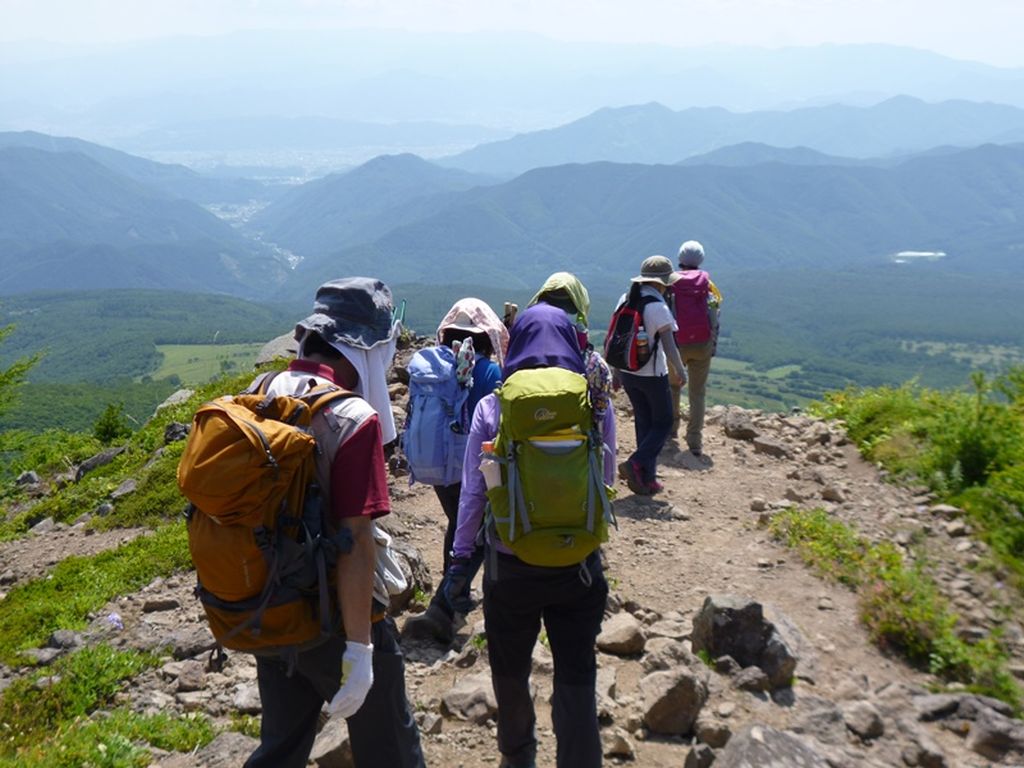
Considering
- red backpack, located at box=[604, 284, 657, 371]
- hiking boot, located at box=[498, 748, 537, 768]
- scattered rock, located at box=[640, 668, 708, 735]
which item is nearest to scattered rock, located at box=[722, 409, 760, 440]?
red backpack, located at box=[604, 284, 657, 371]

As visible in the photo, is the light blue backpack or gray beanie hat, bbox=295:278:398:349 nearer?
gray beanie hat, bbox=295:278:398:349

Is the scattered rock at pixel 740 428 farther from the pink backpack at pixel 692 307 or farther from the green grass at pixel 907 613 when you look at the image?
the green grass at pixel 907 613

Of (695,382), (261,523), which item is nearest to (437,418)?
(261,523)

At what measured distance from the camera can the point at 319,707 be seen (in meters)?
3.34

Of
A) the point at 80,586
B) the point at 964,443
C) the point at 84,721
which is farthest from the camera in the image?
the point at 964,443

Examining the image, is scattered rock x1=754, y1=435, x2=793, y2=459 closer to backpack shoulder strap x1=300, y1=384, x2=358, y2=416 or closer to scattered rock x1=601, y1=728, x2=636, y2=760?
scattered rock x1=601, y1=728, x2=636, y2=760

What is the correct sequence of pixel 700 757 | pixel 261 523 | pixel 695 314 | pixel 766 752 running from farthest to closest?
pixel 695 314 → pixel 700 757 → pixel 766 752 → pixel 261 523

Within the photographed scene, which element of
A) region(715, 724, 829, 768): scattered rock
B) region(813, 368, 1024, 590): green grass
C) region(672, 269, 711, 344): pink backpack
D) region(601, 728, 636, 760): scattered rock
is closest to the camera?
region(715, 724, 829, 768): scattered rock

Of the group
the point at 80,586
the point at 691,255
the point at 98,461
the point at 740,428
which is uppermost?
the point at 691,255

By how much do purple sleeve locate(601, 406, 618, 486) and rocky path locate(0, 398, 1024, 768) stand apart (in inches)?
52.4

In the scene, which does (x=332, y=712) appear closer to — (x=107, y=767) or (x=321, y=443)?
(x=321, y=443)

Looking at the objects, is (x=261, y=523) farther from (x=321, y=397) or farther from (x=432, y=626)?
(x=432, y=626)

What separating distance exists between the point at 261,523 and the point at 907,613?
4812 mm

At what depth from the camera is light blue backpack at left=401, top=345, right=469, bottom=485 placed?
5.41 metres
